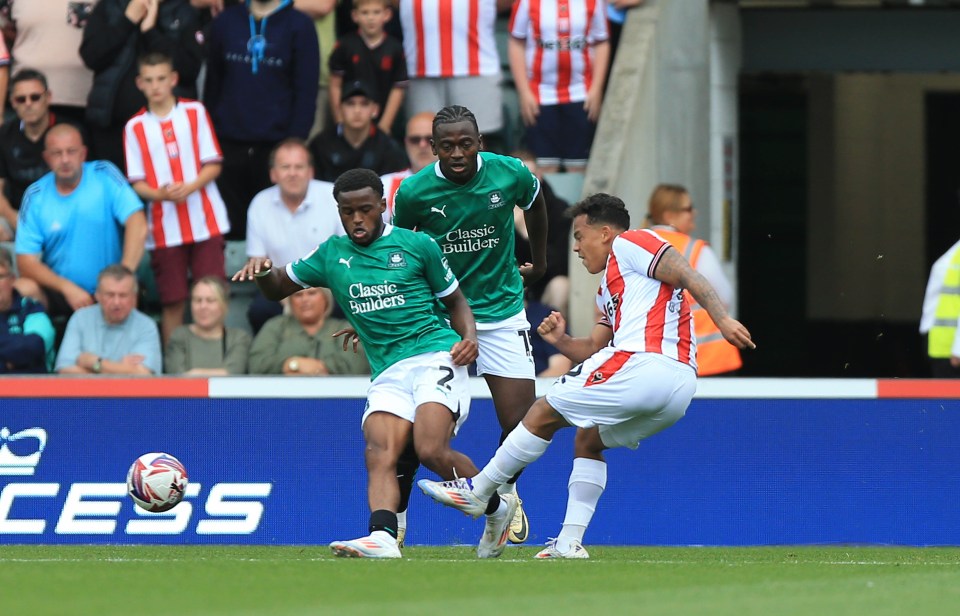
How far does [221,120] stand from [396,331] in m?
4.87

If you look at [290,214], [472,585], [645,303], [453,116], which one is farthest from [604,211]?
[290,214]

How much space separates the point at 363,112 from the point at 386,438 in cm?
450

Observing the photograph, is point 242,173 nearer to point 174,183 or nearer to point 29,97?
point 174,183

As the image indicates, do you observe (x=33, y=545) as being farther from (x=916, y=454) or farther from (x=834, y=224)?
(x=834, y=224)

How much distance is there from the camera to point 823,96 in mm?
20062

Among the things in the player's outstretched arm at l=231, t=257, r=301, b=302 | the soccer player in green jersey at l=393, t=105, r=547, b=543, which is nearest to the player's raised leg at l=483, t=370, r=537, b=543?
the soccer player in green jersey at l=393, t=105, r=547, b=543

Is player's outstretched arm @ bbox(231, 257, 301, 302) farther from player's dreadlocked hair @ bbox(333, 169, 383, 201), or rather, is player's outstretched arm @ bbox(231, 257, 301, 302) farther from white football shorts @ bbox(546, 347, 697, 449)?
white football shorts @ bbox(546, 347, 697, 449)

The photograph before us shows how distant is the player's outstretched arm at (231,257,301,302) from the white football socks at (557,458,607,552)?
5.13 feet

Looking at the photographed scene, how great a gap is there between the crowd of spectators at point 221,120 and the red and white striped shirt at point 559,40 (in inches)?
0.5

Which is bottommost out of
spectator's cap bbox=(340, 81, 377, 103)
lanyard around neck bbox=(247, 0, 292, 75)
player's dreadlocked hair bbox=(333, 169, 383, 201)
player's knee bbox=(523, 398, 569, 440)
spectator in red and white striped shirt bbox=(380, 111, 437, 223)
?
player's knee bbox=(523, 398, 569, 440)

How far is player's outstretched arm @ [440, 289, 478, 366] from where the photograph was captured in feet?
26.0

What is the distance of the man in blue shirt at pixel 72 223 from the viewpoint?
11.7 metres

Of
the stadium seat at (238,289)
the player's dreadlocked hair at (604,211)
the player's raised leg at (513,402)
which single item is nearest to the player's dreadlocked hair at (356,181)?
the player's dreadlocked hair at (604,211)

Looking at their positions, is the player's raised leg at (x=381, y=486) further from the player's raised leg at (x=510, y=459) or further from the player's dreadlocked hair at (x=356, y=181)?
the player's dreadlocked hair at (x=356, y=181)
